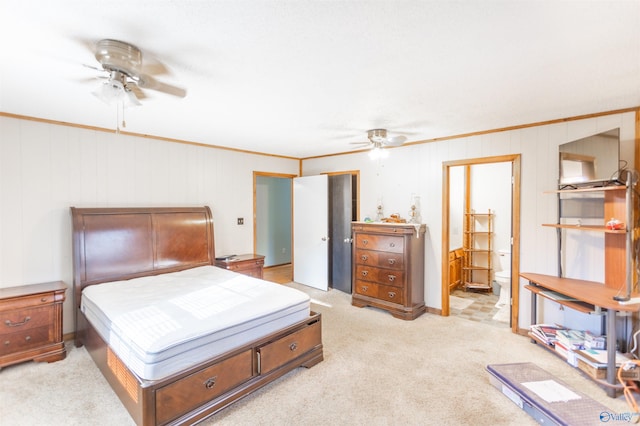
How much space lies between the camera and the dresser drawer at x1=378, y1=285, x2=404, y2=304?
4.01 m

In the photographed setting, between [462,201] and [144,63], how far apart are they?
5249 mm

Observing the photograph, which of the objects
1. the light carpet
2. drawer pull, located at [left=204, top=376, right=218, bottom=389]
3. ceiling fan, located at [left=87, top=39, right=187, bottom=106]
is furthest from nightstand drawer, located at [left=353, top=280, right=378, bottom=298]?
ceiling fan, located at [left=87, top=39, right=187, bottom=106]

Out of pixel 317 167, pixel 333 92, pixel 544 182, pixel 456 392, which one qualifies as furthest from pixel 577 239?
pixel 317 167

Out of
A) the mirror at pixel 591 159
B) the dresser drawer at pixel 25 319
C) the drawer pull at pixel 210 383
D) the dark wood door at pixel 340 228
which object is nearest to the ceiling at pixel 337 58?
the mirror at pixel 591 159

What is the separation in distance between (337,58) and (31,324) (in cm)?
352

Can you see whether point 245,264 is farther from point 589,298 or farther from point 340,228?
A: point 589,298

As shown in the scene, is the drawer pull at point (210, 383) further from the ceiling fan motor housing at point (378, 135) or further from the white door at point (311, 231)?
the white door at point (311, 231)

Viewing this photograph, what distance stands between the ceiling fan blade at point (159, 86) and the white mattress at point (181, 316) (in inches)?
67.4

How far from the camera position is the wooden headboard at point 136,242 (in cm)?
324

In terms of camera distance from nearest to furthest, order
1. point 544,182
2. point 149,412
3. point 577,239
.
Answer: point 149,412 < point 577,239 < point 544,182

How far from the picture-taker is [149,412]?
5.95 feet

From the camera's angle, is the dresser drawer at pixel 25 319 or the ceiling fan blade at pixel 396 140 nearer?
the dresser drawer at pixel 25 319

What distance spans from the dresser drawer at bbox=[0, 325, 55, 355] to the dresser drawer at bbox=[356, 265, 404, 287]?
140 inches

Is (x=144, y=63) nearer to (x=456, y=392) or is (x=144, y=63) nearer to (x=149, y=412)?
(x=149, y=412)
